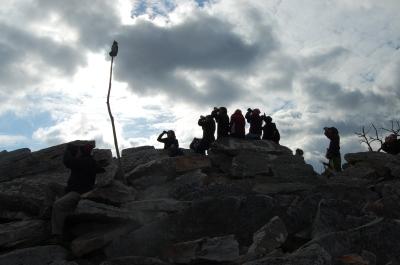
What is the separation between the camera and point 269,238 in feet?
33.1

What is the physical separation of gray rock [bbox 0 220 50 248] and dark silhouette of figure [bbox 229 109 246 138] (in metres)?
9.23

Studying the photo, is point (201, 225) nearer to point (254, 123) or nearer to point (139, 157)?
point (139, 157)

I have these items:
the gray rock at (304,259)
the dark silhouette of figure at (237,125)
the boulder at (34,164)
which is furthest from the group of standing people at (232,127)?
the gray rock at (304,259)

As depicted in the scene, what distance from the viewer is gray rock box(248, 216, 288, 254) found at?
9740 mm

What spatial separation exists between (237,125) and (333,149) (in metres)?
3.99

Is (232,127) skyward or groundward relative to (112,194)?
skyward

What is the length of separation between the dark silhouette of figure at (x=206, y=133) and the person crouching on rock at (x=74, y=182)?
24.2 feet

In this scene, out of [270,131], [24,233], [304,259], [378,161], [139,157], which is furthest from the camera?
[270,131]

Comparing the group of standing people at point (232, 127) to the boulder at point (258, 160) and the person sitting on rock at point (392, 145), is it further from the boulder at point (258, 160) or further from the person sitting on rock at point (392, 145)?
the person sitting on rock at point (392, 145)

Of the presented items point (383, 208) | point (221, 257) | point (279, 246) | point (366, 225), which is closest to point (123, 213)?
point (221, 257)

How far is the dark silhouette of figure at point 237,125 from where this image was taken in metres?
18.8

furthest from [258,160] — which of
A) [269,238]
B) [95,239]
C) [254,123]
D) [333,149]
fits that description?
[95,239]

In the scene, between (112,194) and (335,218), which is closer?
(335,218)

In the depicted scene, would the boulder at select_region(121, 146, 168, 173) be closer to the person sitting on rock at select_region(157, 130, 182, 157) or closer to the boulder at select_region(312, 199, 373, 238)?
the person sitting on rock at select_region(157, 130, 182, 157)
